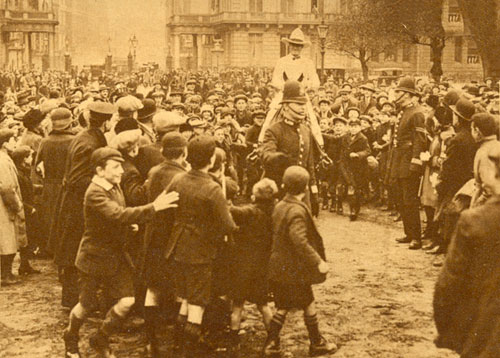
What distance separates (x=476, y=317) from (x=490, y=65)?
21.6m

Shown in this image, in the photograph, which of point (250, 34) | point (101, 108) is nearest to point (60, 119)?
point (101, 108)

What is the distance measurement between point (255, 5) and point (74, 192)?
208 ft

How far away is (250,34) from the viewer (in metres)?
67.8

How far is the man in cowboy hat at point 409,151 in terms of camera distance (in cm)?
1034

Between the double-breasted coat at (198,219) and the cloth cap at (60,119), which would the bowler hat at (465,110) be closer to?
the double-breasted coat at (198,219)

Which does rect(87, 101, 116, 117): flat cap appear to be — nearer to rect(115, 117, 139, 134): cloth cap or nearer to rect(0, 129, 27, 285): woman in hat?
rect(115, 117, 139, 134): cloth cap

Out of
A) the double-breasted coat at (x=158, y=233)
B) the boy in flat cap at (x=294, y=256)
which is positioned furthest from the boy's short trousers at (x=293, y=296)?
the double-breasted coat at (x=158, y=233)

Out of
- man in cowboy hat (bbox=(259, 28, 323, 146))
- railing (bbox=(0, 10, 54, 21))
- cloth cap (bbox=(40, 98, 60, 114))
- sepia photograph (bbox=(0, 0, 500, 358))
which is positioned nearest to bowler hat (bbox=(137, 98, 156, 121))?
sepia photograph (bbox=(0, 0, 500, 358))

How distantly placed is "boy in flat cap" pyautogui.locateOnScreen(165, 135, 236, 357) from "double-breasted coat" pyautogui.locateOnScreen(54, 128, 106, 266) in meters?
1.40

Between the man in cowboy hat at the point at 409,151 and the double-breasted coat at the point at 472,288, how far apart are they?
6.26 metres

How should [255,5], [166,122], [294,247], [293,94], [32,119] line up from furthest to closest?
[255,5]
[32,119]
[293,94]
[166,122]
[294,247]

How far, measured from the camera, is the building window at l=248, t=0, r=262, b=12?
224 ft

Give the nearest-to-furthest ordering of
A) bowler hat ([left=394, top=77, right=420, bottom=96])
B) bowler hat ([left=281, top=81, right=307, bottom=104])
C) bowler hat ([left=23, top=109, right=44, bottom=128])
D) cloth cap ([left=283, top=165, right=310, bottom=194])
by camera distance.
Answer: cloth cap ([left=283, top=165, right=310, bottom=194])
bowler hat ([left=281, top=81, right=307, bottom=104])
bowler hat ([left=394, top=77, right=420, bottom=96])
bowler hat ([left=23, top=109, right=44, bottom=128])

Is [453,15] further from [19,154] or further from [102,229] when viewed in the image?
[102,229]
